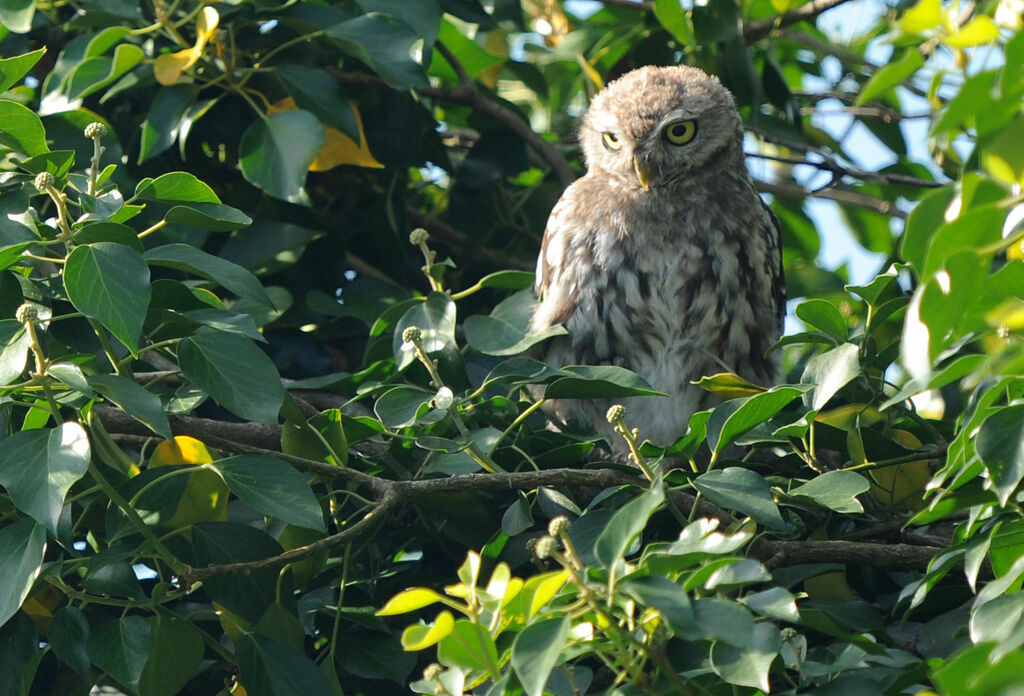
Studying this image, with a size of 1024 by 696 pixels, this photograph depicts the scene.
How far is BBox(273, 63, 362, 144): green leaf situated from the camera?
9.41 ft

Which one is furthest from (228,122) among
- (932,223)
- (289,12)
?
(932,223)

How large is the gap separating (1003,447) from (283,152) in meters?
1.70

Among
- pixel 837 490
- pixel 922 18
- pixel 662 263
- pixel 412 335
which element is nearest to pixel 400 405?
pixel 412 335

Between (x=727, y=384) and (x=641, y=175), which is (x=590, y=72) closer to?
(x=641, y=175)

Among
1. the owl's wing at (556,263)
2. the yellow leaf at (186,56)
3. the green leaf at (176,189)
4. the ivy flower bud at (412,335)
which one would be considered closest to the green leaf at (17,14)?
the yellow leaf at (186,56)

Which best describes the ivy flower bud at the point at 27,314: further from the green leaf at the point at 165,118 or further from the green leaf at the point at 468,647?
the green leaf at the point at 165,118

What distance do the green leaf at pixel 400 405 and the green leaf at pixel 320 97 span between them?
0.87 metres

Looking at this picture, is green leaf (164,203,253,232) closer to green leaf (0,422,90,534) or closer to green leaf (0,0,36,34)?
green leaf (0,422,90,534)

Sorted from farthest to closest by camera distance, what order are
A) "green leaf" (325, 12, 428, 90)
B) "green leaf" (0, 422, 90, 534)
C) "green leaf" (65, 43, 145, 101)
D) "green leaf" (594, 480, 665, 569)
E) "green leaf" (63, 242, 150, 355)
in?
1. "green leaf" (325, 12, 428, 90)
2. "green leaf" (65, 43, 145, 101)
3. "green leaf" (63, 242, 150, 355)
4. "green leaf" (0, 422, 90, 534)
5. "green leaf" (594, 480, 665, 569)

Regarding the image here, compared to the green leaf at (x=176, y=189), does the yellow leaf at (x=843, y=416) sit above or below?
below

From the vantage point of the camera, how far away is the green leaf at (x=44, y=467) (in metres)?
1.68

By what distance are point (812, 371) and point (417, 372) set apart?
0.78 metres

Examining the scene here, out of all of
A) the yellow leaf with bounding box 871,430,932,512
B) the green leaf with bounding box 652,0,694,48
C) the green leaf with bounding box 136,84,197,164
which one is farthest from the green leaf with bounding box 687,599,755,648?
the green leaf with bounding box 652,0,694,48

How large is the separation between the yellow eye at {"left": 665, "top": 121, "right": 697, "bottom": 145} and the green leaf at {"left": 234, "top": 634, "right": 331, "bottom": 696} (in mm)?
2181
